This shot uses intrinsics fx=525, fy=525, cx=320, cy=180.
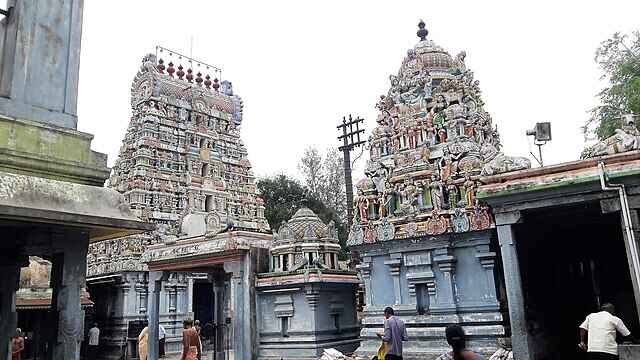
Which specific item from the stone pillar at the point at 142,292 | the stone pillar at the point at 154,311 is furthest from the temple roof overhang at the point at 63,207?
the stone pillar at the point at 142,292

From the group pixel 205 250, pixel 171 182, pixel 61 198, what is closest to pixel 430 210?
pixel 205 250

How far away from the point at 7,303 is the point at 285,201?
34.2 meters

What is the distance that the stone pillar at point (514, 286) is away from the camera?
9.60 metres

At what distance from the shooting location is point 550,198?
9.70m

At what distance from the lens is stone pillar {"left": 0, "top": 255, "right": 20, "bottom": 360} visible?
245 inches

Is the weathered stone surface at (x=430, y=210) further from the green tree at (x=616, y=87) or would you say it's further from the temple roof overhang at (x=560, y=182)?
the green tree at (x=616, y=87)

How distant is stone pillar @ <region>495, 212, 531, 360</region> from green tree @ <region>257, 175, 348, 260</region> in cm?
2765

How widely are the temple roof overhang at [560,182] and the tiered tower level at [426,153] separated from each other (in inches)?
69.6

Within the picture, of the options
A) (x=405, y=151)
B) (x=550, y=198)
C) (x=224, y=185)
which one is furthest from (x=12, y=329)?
(x=224, y=185)

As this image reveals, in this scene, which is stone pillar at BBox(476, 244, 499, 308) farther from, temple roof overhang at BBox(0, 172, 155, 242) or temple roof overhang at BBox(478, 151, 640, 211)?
temple roof overhang at BBox(0, 172, 155, 242)

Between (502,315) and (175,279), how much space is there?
16.5 meters

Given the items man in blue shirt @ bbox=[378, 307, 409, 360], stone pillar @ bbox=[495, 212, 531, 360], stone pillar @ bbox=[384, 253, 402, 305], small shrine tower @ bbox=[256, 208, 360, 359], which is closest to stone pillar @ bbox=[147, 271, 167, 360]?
small shrine tower @ bbox=[256, 208, 360, 359]

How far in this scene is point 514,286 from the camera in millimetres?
9828

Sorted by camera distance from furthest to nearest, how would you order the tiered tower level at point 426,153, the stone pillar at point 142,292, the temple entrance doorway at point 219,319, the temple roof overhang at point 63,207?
1. the stone pillar at point 142,292
2. the temple entrance doorway at point 219,319
3. the tiered tower level at point 426,153
4. the temple roof overhang at point 63,207
